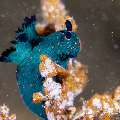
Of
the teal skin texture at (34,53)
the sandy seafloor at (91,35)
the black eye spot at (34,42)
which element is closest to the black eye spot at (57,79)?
the teal skin texture at (34,53)

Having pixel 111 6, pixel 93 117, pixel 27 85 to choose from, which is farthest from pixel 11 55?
pixel 111 6

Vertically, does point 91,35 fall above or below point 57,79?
above

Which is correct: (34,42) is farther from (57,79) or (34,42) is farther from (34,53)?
(57,79)

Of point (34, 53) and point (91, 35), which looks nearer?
point (34, 53)

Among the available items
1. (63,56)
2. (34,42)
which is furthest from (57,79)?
(34,42)

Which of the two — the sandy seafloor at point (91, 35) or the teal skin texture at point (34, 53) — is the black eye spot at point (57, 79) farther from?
the sandy seafloor at point (91, 35)

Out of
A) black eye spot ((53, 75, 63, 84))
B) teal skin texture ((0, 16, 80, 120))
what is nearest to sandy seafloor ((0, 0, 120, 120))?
teal skin texture ((0, 16, 80, 120))

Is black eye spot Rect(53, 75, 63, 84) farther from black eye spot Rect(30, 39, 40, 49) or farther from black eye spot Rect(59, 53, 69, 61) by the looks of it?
black eye spot Rect(30, 39, 40, 49)

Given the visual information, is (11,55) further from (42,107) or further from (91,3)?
(91,3)
